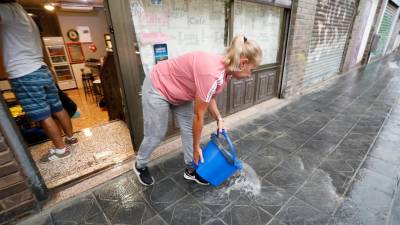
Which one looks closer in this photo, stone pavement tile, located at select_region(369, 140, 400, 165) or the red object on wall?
stone pavement tile, located at select_region(369, 140, 400, 165)

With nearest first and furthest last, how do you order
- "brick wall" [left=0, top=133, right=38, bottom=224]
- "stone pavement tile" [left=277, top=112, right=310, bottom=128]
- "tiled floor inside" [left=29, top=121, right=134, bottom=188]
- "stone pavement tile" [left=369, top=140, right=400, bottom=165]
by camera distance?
"brick wall" [left=0, top=133, right=38, bottom=224]
"tiled floor inside" [left=29, top=121, right=134, bottom=188]
"stone pavement tile" [left=369, top=140, right=400, bottom=165]
"stone pavement tile" [left=277, top=112, right=310, bottom=128]

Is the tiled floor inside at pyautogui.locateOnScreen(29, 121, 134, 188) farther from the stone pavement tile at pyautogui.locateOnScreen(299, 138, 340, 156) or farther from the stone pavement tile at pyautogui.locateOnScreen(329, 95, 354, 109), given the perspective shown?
the stone pavement tile at pyautogui.locateOnScreen(329, 95, 354, 109)

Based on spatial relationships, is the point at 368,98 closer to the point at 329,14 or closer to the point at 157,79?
the point at 329,14

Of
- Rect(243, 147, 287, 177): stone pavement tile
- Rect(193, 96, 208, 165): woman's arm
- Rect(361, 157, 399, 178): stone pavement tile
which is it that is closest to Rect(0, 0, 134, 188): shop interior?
Rect(193, 96, 208, 165): woman's arm

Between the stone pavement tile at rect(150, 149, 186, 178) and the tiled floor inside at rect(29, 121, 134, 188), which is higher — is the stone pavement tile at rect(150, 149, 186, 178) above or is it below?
below

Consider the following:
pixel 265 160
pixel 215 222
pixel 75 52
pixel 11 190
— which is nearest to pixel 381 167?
pixel 265 160

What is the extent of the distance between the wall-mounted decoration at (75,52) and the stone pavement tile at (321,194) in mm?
8853

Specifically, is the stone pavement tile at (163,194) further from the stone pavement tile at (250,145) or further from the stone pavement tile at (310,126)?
the stone pavement tile at (310,126)

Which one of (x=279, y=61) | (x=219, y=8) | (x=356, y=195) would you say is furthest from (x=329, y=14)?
(x=356, y=195)

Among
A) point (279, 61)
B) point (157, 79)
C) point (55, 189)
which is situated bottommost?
point (55, 189)

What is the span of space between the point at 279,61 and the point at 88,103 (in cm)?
507

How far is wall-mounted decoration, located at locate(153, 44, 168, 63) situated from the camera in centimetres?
239

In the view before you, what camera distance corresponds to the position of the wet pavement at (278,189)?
169 centimetres

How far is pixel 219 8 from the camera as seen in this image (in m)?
2.89
